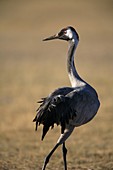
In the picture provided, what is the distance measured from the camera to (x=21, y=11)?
69000 mm

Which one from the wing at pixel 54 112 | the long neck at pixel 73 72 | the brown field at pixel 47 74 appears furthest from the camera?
the brown field at pixel 47 74

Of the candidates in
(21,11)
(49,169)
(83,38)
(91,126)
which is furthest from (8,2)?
(49,169)

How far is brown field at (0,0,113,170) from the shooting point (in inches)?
436

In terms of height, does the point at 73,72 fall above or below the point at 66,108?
above

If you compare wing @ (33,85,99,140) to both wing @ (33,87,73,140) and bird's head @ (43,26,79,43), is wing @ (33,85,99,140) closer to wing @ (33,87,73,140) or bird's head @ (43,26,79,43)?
wing @ (33,87,73,140)

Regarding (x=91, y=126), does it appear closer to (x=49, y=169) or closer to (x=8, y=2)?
(x=49, y=169)

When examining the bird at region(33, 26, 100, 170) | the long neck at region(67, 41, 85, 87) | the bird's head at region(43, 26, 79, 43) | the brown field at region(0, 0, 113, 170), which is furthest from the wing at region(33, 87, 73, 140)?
the brown field at region(0, 0, 113, 170)

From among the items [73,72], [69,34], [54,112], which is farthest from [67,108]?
[69,34]

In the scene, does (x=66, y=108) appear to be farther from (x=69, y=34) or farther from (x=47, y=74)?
(x=47, y=74)

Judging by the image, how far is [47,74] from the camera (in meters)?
27.2

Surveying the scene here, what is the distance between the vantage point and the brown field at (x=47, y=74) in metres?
11.1

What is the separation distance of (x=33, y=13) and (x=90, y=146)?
182 feet

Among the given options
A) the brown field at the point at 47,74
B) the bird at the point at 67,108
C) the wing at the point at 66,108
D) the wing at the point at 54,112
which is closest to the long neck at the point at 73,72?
the bird at the point at 67,108

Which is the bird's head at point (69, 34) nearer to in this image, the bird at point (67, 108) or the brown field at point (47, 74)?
the bird at point (67, 108)
